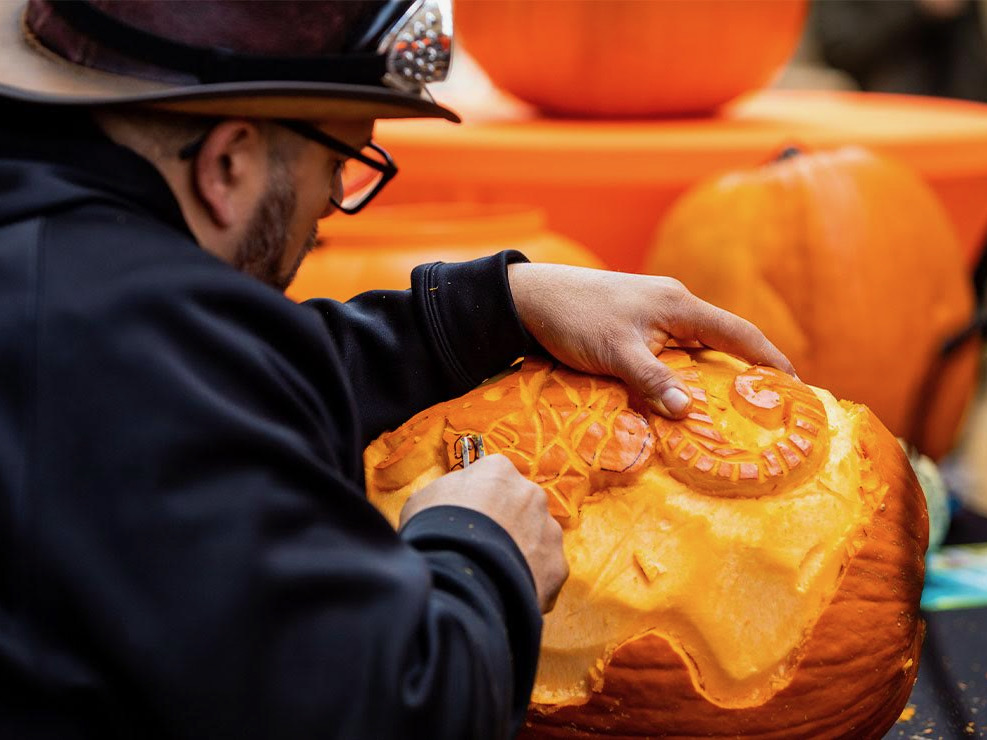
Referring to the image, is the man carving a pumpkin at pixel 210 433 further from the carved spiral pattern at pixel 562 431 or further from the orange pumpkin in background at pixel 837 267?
the orange pumpkin in background at pixel 837 267

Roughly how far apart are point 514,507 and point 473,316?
0.38 metres

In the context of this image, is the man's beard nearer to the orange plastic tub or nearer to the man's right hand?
the man's right hand

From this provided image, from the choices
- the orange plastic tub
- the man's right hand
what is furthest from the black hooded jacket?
the orange plastic tub

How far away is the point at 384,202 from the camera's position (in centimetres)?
318

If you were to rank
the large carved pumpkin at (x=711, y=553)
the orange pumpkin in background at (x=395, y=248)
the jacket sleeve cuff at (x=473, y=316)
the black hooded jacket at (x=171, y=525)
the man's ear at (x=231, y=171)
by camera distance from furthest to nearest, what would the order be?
the orange pumpkin in background at (x=395, y=248) → the jacket sleeve cuff at (x=473, y=316) → the large carved pumpkin at (x=711, y=553) → the man's ear at (x=231, y=171) → the black hooded jacket at (x=171, y=525)

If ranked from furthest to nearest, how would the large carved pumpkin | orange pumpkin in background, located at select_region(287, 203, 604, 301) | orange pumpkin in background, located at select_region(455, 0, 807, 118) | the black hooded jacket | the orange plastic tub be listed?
orange pumpkin in background, located at select_region(455, 0, 807, 118) < the orange plastic tub < orange pumpkin in background, located at select_region(287, 203, 604, 301) < the large carved pumpkin < the black hooded jacket

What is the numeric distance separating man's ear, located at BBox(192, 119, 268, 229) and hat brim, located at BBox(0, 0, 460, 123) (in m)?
0.02

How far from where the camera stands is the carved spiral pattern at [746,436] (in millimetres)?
1166

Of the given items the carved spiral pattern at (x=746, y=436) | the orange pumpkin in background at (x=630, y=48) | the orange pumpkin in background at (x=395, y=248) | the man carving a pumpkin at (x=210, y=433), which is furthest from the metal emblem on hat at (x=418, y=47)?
the orange pumpkin in background at (x=630, y=48)

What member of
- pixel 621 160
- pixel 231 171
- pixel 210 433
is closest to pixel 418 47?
pixel 231 171

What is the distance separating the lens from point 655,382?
121 centimetres

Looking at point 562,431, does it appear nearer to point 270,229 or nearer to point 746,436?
point 746,436

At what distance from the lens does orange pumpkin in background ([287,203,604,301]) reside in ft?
8.20

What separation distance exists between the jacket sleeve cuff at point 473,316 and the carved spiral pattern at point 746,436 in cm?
20
